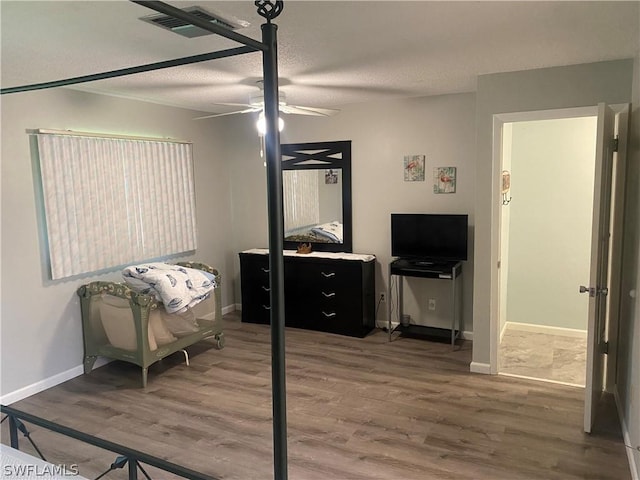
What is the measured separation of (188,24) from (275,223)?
1.35m

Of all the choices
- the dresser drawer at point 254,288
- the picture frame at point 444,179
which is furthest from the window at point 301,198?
the picture frame at point 444,179

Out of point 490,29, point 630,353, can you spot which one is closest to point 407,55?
point 490,29

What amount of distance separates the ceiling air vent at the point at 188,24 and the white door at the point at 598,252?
2141mm

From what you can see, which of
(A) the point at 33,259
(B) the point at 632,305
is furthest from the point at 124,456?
(B) the point at 632,305

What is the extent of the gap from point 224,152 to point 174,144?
92 centimetres

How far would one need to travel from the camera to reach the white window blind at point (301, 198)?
536 centimetres

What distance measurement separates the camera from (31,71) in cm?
322

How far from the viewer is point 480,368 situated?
397 cm

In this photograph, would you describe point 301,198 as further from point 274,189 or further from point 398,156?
point 274,189

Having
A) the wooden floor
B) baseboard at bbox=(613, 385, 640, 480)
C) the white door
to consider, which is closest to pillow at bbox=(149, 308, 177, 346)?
the wooden floor

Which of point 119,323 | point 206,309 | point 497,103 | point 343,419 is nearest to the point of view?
point 343,419

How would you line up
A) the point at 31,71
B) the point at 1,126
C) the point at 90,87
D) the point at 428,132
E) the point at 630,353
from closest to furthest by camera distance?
the point at 630,353
the point at 31,71
the point at 1,126
the point at 90,87
the point at 428,132

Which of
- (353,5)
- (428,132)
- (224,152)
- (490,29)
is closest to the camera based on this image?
(353,5)

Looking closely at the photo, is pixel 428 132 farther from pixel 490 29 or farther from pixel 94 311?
pixel 94 311
